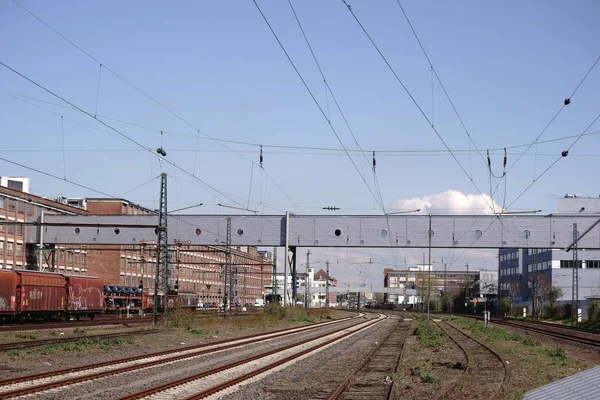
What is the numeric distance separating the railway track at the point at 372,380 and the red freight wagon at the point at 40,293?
90.2ft

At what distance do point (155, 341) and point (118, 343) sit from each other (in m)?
3.40

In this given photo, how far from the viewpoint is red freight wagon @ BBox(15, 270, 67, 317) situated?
4769 cm

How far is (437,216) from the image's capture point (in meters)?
63.4

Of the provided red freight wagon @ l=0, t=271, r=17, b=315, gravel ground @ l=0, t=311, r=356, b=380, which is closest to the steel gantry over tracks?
red freight wagon @ l=0, t=271, r=17, b=315

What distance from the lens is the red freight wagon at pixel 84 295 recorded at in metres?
56.2

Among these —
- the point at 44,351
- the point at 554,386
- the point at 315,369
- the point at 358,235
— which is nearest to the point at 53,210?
the point at 358,235

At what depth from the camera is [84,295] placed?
2318 inches

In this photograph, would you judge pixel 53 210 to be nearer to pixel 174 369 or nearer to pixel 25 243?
pixel 25 243

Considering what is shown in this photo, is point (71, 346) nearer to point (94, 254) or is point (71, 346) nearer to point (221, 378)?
point (221, 378)

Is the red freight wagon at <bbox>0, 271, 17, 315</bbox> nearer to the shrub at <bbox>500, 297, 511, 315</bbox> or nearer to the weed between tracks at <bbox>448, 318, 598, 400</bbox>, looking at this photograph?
the weed between tracks at <bbox>448, 318, 598, 400</bbox>

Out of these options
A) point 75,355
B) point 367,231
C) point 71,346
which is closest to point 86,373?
point 75,355

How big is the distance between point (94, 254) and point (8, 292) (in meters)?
54.4

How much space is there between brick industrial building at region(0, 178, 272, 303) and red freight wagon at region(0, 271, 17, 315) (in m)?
3.88

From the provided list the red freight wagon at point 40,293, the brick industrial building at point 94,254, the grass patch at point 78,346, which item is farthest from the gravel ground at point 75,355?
the brick industrial building at point 94,254
